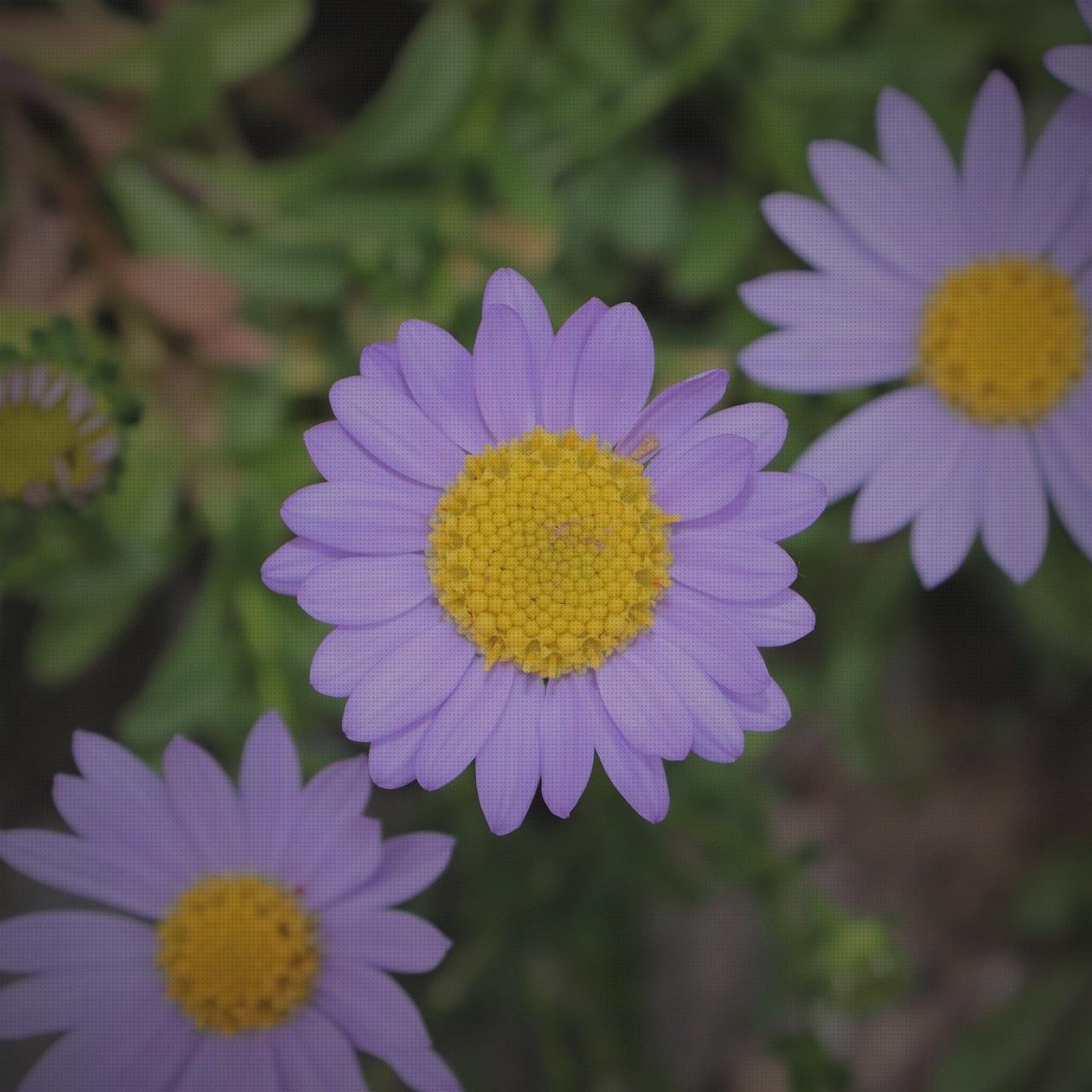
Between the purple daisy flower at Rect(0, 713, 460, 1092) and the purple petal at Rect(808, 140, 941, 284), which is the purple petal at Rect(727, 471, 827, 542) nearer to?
the purple petal at Rect(808, 140, 941, 284)

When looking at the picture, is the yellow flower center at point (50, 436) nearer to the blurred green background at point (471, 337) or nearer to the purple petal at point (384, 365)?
the blurred green background at point (471, 337)

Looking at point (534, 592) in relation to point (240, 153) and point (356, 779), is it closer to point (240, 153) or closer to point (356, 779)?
point (356, 779)

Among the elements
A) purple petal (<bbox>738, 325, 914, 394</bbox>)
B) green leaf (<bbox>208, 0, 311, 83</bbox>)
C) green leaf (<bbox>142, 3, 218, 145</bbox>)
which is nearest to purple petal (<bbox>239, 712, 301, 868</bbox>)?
purple petal (<bbox>738, 325, 914, 394</bbox>)

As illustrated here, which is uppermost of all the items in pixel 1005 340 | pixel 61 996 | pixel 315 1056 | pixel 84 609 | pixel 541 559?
pixel 84 609

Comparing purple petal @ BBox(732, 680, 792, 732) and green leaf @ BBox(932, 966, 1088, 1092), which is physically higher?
purple petal @ BBox(732, 680, 792, 732)

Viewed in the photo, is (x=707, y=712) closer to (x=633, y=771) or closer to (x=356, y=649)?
(x=633, y=771)

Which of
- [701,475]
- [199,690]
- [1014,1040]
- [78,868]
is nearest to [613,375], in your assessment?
[701,475]

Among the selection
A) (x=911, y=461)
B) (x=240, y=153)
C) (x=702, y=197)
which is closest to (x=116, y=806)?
(x=911, y=461)
